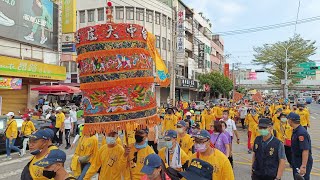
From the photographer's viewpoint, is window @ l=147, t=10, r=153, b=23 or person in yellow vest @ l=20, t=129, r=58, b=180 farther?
window @ l=147, t=10, r=153, b=23

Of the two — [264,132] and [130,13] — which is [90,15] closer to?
[130,13]

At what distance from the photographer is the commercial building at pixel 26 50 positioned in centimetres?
2066

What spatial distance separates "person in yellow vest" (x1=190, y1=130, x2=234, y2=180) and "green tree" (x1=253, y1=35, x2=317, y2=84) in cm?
4146

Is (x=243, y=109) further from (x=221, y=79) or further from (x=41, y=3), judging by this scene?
(x=221, y=79)

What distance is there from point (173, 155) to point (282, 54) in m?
42.7

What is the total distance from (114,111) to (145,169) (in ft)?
2.90

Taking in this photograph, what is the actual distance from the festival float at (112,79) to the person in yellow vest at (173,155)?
119 centimetres

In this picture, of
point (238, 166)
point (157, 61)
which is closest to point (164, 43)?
point (238, 166)

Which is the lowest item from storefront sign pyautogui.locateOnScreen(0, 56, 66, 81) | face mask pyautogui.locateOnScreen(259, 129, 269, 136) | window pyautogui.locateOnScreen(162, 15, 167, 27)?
face mask pyautogui.locateOnScreen(259, 129, 269, 136)

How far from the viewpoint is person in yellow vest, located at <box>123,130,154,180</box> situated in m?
4.88

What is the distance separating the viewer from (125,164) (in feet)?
16.5

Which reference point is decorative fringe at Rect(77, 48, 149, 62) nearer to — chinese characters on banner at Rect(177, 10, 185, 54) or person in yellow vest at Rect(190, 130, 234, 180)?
person in yellow vest at Rect(190, 130, 234, 180)

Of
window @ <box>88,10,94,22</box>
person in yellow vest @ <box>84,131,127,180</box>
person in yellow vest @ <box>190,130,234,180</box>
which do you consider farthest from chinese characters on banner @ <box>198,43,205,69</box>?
person in yellow vest @ <box>190,130,234,180</box>

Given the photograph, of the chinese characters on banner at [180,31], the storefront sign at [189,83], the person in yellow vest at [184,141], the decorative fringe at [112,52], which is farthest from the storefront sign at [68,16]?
the decorative fringe at [112,52]
